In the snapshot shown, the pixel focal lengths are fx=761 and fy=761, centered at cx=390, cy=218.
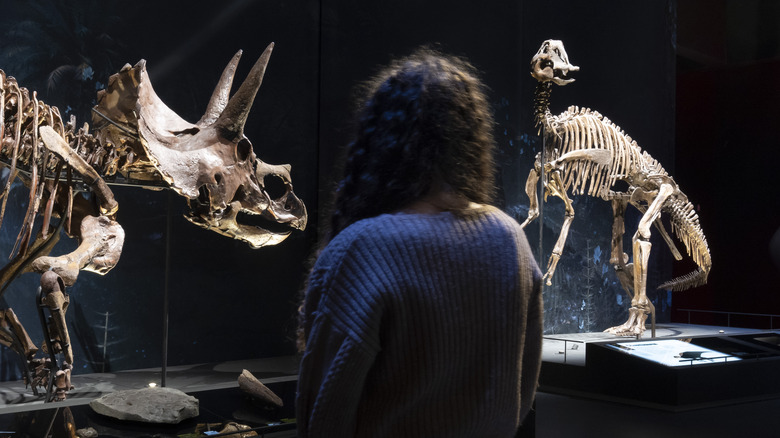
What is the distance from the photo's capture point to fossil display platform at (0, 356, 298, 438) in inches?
141

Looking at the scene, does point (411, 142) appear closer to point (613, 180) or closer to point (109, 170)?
point (109, 170)

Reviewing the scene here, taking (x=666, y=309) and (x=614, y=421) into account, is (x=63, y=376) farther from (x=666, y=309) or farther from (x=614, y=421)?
(x=666, y=309)

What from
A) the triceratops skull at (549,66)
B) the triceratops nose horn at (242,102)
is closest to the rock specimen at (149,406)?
the triceratops nose horn at (242,102)

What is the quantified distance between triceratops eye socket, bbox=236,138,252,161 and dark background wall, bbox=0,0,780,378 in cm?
65

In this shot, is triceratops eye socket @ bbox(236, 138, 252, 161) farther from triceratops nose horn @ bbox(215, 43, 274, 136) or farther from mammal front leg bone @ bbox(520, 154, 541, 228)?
mammal front leg bone @ bbox(520, 154, 541, 228)

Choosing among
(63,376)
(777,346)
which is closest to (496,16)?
(777,346)

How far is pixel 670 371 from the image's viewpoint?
4938 millimetres

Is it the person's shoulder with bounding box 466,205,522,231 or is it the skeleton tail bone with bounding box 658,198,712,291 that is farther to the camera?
the skeleton tail bone with bounding box 658,198,712,291

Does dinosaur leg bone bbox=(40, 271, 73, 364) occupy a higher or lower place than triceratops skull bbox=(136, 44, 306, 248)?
lower

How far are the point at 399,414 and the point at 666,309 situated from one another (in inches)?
319

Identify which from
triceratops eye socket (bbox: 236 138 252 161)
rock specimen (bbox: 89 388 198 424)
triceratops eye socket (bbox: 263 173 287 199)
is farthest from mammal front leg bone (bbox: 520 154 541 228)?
rock specimen (bbox: 89 388 198 424)

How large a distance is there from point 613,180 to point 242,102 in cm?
442

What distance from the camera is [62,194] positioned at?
4547 mm

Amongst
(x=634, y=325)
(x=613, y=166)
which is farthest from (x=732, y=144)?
(x=634, y=325)
